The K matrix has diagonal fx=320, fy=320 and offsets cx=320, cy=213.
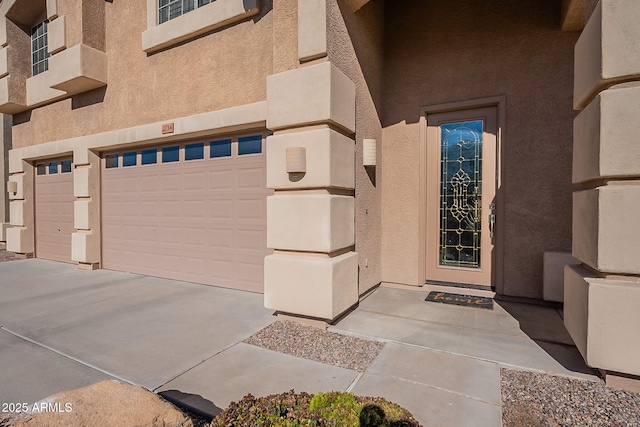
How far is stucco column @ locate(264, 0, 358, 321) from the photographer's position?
11.5 feet

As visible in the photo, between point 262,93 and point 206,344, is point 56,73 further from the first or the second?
→ point 206,344

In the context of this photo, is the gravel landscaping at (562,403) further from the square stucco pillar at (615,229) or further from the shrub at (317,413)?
the shrub at (317,413)

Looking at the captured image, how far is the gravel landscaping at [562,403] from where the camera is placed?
2.06m

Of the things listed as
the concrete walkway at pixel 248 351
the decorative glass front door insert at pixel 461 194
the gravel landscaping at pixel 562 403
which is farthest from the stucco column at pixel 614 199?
the decorative glass front door insert at pixel 461 194

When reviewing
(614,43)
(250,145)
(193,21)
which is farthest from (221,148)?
(614,43)

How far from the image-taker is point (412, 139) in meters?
5.04

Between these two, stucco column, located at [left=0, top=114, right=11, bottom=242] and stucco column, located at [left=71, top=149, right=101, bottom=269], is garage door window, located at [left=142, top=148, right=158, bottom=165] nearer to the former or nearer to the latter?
stucco column, located at [left=71, top=149, right=101, bottom=269]

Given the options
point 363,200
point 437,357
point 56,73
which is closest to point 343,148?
point 363,200

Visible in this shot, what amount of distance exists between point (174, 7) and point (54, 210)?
5949 mm

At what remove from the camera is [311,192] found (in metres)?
3.68

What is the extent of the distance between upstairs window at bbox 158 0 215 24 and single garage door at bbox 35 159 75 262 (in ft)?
14.2

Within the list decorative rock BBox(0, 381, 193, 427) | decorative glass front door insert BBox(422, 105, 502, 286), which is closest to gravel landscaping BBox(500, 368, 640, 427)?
decorative rock BBox(0, 381, 193, 427)

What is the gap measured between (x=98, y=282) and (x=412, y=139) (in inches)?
238

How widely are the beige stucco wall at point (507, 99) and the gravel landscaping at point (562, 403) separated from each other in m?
2.14
